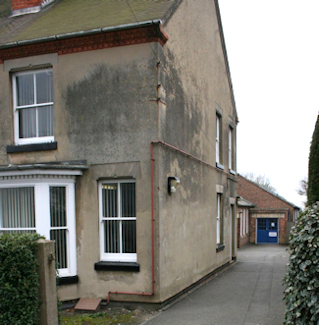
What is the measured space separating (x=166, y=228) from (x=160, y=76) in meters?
3.54

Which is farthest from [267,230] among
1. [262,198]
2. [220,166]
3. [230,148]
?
[220,166]

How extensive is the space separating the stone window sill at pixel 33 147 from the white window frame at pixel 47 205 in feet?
3.15

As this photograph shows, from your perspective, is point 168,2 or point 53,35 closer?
point 53,35

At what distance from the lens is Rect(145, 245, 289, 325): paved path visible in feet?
24.1

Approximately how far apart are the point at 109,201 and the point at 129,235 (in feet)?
3.08

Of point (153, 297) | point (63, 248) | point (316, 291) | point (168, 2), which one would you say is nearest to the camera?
point (316, 291)

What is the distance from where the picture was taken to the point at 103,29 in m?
8.06

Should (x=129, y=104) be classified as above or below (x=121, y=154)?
above

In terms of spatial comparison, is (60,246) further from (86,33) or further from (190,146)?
(86,33)

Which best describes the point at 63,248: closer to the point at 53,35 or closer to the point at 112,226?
the point at 112,226

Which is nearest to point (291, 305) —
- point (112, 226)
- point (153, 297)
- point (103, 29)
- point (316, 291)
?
point (316, 291)

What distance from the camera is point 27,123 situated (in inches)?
364

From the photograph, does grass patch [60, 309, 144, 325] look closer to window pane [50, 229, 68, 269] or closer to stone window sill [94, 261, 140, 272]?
stone window sill [94, 261, 140, 272]

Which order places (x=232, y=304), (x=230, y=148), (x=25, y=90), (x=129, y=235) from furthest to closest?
1. (x=230, y=148)
2. (x=25, y=90)
3. (x=232, y=304)
4. (x=129, y=235)
